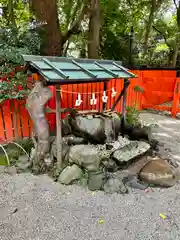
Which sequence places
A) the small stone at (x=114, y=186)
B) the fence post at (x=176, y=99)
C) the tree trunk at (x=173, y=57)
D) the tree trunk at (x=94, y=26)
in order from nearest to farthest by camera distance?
the small stone at (x=114, y=186) < the tree trunk at (x=94, y=26) < the fence post at (x=176, y=99) < the tree trunk at (x=173, y=57)

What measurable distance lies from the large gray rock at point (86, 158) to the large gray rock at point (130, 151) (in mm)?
383

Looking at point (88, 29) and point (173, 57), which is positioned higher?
point (88, 29)

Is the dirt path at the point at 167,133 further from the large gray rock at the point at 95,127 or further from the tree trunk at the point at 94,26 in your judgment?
the tree trunk at the point at 94,26

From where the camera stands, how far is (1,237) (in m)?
2.03

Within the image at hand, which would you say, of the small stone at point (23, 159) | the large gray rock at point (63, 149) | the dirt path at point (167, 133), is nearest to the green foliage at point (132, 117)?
the dirt path at point (167, 133)

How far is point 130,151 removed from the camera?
362 centimetres

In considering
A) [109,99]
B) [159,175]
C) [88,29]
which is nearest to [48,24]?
[88,29]

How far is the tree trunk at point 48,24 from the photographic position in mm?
5512

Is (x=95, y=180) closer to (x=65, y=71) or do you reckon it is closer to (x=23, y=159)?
(x=23, y=159)

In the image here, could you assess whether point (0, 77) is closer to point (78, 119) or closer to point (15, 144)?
point (15, 144)

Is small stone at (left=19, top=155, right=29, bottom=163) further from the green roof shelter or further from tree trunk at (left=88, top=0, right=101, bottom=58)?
tree trunk at (left=88, top=0, right=101, bottom=58)

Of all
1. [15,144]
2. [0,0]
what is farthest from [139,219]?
[0,0]

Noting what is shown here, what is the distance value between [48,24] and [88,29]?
2.09 meters

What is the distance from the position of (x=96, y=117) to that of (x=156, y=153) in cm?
146
